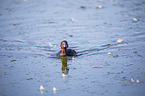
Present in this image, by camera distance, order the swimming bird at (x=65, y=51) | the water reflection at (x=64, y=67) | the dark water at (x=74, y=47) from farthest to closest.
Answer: the swimming bird at (x=65, y=51) < the water reflection at (x=64, y=67) < the dark water at (x=74, y=47)

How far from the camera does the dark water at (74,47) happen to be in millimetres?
8555

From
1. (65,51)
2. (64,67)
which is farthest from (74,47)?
(64,67)

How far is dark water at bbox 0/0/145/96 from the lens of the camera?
8.55 m

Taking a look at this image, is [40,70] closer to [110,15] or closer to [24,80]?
[24,80]

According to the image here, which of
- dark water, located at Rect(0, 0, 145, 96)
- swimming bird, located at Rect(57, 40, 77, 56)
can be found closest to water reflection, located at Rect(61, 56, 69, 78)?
dark water, located at Rect(0, 0, 145, 96)

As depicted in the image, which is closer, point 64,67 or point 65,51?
point 64,67

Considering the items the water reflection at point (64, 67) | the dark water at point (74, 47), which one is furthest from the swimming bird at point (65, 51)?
the dark water at point (74, 47)

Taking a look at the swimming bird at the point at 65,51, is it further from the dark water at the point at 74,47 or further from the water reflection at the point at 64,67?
the dark water at the point at 74,47

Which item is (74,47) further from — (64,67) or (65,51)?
(64,67)

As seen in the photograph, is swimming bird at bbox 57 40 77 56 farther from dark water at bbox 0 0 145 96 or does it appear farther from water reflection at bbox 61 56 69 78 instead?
dark water at bbox 0 0 145 96

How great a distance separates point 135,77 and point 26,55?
5661 mm

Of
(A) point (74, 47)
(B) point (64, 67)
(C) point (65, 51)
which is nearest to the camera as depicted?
(B) point (64, 67)

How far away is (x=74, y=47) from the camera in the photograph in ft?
44.7

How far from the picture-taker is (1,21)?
18391 mm
